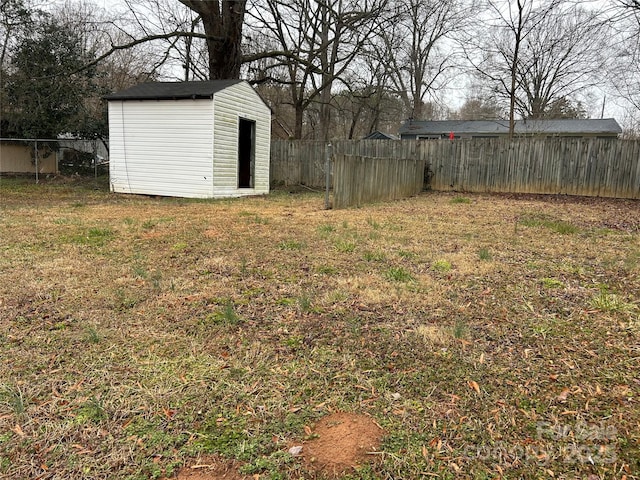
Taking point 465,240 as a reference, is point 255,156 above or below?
above

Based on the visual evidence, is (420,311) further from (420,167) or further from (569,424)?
(420,167)

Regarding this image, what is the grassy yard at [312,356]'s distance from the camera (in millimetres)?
1671

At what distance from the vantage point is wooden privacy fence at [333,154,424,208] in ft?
28.4

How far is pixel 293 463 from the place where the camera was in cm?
161

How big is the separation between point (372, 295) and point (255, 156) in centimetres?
960

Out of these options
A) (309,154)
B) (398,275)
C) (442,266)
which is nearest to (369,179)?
(442,266)

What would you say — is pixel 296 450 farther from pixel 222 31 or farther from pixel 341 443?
pixel 222 31

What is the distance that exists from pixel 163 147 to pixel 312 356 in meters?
9.66

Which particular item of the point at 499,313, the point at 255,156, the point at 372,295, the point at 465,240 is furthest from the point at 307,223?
the point at 255,156

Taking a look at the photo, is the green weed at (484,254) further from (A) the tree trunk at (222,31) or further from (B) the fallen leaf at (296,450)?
(A) the tree trunk at (222,31)

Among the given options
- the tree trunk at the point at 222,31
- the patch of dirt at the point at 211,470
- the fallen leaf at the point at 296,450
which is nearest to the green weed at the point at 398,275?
the fallen leaf at the point at 296,450

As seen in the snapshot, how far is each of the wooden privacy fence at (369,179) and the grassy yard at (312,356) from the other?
3737mm

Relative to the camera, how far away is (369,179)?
9812mm

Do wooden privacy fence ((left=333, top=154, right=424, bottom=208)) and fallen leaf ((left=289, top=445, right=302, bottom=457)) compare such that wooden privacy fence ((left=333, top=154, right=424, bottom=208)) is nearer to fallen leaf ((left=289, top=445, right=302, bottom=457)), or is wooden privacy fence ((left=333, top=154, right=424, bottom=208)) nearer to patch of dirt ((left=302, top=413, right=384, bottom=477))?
patch of dirt ((left=302, top=413, right=384, bottom=477))
